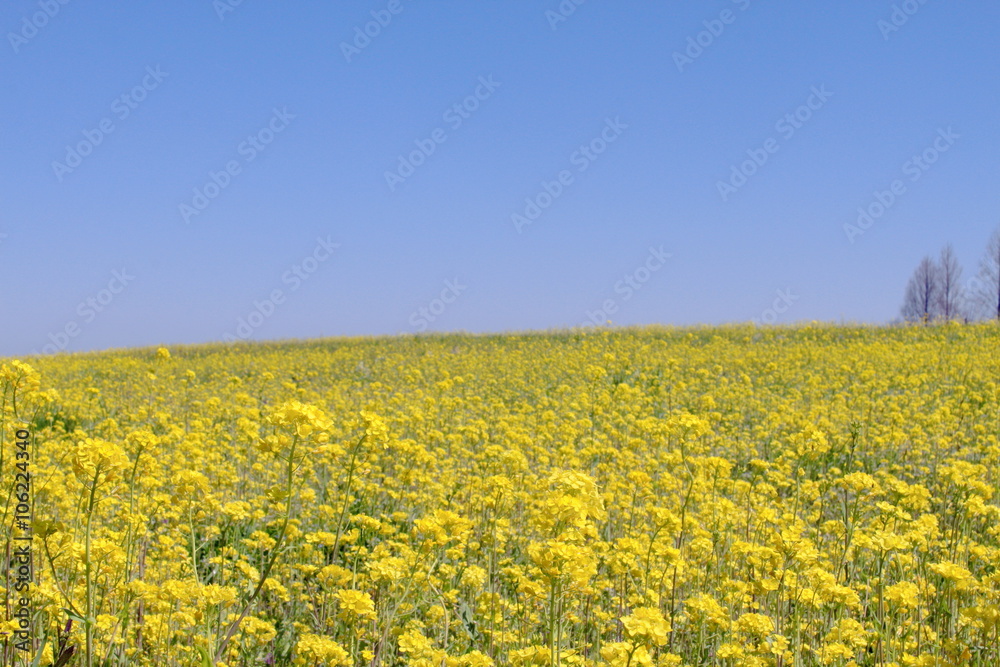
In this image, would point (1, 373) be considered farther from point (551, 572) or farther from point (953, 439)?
point (953, 439)

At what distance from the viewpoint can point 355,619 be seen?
10.0 ft

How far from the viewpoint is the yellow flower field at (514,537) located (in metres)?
2.82

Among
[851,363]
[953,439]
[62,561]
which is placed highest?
[851,363]

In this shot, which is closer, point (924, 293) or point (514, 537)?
point (514, 537)

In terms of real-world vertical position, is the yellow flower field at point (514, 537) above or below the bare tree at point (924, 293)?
below

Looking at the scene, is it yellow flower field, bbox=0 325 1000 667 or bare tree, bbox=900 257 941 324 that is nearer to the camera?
yellow flower field, bbox=0 325 1000 667

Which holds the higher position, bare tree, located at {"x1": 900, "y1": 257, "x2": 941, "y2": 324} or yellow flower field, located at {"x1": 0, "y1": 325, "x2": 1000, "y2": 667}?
bare tree, located at {"x1": 900, "y1": 257, "x2": 941, "y2": 324}

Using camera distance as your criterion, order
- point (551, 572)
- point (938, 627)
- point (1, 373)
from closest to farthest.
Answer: point (551, 572) → point (1, 373) → point (938, 627)

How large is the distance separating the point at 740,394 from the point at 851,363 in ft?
15.6

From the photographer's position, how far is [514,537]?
5.29 metres

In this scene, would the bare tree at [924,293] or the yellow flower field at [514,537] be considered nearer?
the yellow flower field at [514,537]

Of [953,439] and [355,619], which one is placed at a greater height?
[953,439]

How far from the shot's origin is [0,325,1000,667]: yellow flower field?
2.82 m

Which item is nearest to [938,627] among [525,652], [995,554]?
[995,554]
